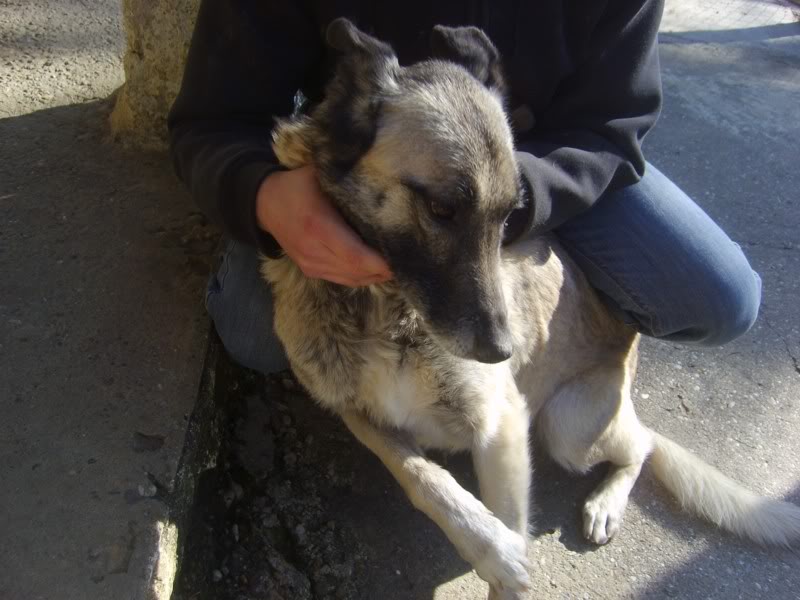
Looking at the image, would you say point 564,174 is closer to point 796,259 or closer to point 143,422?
point 143,422

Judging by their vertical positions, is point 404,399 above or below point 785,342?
above

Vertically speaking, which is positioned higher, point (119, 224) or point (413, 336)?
point (413, 336)

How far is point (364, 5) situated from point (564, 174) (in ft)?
2.56

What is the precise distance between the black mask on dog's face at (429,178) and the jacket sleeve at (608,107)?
1.33ft

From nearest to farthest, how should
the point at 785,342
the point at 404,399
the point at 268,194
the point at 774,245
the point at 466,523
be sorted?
1. the point at 268,194
2. the point at 466,523
3. the point at 404,399
4. the point at 785,342
5. the point at 774,245

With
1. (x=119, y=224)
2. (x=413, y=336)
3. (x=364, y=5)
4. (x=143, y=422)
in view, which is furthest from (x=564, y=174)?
(x=119, y=224)

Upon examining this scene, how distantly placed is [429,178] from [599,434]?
49.9 inches

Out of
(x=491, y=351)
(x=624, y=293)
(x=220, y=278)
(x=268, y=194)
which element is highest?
(x=268, y=194)

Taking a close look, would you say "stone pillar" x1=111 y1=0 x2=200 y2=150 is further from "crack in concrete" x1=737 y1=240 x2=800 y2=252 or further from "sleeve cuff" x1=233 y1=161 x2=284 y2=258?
"crack in concrete" x1=737 y1=240 x2=800 y2=252

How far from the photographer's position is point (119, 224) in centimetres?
288

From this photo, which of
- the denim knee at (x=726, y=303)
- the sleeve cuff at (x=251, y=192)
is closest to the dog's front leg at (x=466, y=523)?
the sleeve cuff at (x=251, y=192)

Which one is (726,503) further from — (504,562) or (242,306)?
(242,306)

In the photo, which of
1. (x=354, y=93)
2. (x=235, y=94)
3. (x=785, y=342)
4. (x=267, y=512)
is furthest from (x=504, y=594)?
(x=785, y=342)

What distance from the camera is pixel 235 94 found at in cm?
223
